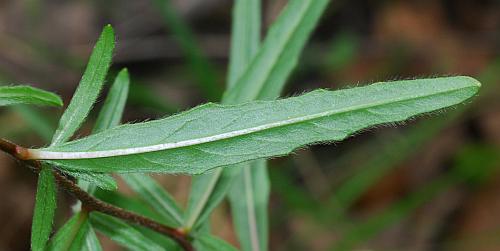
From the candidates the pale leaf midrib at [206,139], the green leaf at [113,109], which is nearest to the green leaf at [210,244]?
the green leaf at [113,109]

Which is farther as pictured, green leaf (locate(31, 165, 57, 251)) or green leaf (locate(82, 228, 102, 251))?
green leaf (locate(82, 228, 102, 251))

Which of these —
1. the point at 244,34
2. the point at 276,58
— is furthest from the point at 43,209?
the point at 244,34

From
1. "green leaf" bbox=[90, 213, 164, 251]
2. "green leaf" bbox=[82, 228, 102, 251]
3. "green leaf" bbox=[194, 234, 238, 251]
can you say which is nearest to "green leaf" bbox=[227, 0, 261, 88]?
"green leaf" bbox=[194, 234, 238, 251]

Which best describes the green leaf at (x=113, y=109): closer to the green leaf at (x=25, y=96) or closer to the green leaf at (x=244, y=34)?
the green leaf at (x=25, y=96)

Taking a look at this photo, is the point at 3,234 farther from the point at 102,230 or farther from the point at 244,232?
the point at 102,230

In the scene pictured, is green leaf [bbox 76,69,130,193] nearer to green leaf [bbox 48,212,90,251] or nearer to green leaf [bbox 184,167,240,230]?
green leaf [bbox 48,212,90,251]

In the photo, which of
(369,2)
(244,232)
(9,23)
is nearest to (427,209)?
(369,2)
